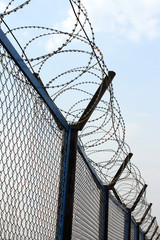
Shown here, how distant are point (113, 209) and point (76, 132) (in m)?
3.19

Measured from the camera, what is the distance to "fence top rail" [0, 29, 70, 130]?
204 cm

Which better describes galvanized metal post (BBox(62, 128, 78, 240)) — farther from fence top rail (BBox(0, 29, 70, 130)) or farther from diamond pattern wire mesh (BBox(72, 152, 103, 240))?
diamond pattern wire mesh (BBox(72, 152, 103, 240))

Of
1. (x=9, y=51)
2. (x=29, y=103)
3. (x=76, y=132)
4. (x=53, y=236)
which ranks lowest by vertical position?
(x=53, y=236)

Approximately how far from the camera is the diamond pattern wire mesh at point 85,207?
139 inches

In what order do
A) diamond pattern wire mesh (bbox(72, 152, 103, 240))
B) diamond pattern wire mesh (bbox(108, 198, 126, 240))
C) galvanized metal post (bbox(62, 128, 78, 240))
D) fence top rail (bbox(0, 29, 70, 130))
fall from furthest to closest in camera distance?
1. diamond pattern wire mesh (bbox(108, 198, 126, 240))
2. diamond pattern wire mesh (bbox(72, 152, 103, 240))
3. galvanized metal post (bbox(62, 128, 78, 240))
4. fence top rail (bbox(0, 29, 70, 130))

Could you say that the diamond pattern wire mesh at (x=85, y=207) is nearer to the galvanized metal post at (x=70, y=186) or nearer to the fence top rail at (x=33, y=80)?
the galvanized metal post at (x=70, y=186)

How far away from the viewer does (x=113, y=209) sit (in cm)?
629

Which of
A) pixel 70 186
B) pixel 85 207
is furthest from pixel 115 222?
pixel 70 186

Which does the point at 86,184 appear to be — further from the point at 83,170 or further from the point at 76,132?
the point at 76,132

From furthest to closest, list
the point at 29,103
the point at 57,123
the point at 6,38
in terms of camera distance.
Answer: the point at 57,123 < the point at 29,103 < the point at 6,38

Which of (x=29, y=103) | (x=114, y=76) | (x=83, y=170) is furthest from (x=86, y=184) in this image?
(x=29, y=103)

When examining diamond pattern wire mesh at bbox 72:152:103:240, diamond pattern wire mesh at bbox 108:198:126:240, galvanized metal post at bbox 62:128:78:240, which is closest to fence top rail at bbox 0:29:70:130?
galvanized metal post at bbox 62:128:78:240

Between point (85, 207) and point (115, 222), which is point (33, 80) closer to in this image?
point (85, 207)

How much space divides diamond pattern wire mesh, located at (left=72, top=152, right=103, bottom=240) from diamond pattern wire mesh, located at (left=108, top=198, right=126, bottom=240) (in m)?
0.80
